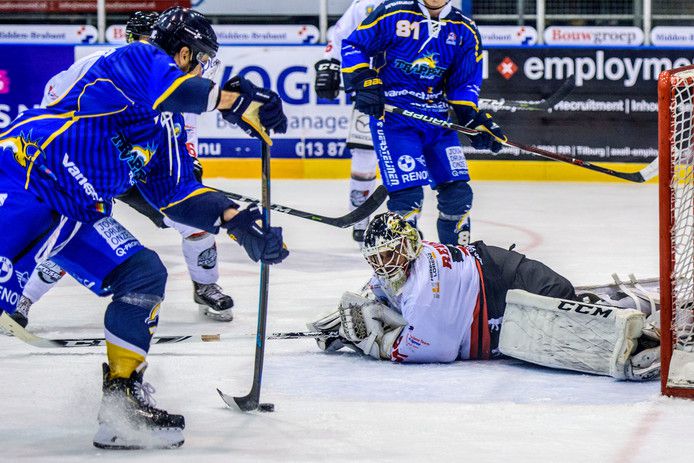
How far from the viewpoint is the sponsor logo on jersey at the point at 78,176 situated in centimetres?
320

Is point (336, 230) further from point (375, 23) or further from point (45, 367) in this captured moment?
point (45, 367)

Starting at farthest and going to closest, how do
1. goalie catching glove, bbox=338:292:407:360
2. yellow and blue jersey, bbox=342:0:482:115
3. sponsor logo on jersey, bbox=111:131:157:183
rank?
yellow and blue jersey, bbox=342:0:482:115, goalie catching glove, bbox=338:292:407:360, sponsor logo on jersey, bbox=111:131:157:183

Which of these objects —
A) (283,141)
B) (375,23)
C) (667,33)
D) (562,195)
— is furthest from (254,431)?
(667,33)

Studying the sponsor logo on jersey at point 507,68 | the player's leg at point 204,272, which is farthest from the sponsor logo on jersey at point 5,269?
the sponsor logo on jersey at point 507,68

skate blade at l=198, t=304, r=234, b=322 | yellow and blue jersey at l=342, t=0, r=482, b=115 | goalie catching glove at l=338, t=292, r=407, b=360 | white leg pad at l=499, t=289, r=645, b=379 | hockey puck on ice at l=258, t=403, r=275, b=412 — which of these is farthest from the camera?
yellow and blue jersey at l=342, t=0, r=482, b=115

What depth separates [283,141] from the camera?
1057 cm

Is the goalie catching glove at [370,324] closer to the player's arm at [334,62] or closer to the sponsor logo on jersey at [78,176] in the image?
the sponsor logo on jersey at [78,176]

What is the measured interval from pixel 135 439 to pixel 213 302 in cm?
211

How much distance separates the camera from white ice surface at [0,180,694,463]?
3.14 m

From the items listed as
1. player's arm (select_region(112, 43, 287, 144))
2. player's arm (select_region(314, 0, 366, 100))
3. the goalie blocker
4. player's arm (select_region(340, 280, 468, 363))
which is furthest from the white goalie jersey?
player's arm (select_region(314, 0, 366, 100))

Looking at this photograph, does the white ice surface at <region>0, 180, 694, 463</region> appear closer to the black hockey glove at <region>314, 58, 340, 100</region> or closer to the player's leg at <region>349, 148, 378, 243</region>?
the black hockey glove at <region>314, 58, 340, 100</region>

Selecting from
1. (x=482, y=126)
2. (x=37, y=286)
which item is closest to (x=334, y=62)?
(x=482, y=126)

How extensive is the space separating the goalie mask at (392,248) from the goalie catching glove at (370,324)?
103 mm

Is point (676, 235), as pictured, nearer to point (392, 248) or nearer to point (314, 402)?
point (392, 248)
